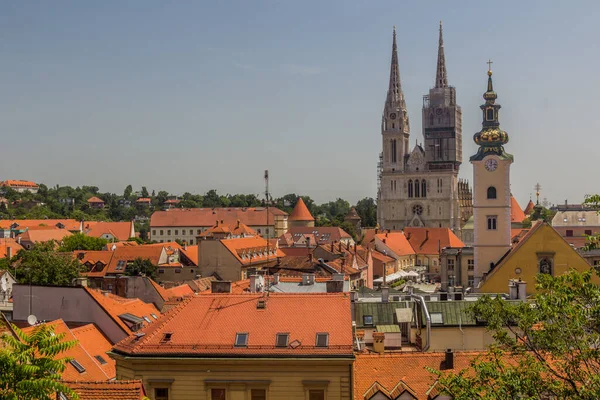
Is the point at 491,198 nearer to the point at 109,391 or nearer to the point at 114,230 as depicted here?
the point at 109,391

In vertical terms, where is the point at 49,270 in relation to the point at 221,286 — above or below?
below

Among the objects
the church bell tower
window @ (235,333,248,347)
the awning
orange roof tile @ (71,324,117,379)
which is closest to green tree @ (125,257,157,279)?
the church bell tower

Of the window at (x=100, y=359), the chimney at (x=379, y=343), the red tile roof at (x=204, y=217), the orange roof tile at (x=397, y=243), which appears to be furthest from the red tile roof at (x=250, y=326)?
the red tile roof at (x=204, y=217)

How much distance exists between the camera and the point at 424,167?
165 meters

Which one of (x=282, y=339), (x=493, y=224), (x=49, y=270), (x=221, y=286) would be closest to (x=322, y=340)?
(x=282, y=339)

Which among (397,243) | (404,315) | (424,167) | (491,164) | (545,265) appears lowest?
(397,243)

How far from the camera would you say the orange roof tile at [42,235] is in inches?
4963

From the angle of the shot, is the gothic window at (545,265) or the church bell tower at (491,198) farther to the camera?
the church bell tower at (491,198)

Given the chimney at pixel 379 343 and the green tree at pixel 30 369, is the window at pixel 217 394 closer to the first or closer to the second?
the chimney at pixel 379 343

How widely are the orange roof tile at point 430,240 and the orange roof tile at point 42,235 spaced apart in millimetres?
54031

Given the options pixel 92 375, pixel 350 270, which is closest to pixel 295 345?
pixel 92 375

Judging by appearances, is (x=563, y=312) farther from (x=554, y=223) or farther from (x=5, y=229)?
(x=5, y=229)

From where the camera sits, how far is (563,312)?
16.8 metres

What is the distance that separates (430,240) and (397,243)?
986 cm
